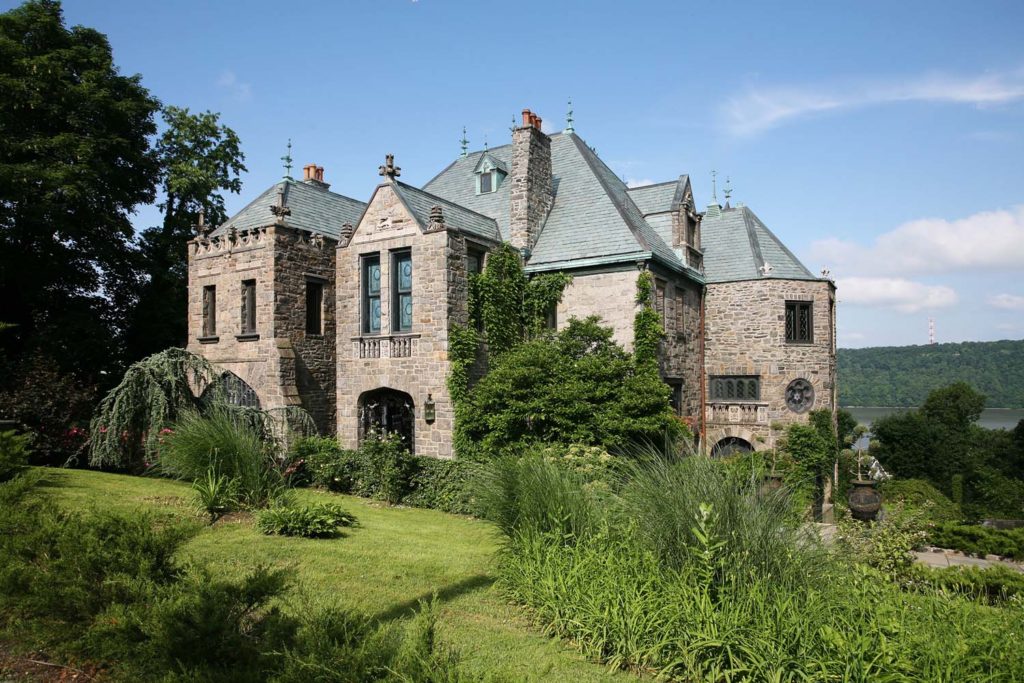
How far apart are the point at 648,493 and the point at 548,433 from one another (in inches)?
357

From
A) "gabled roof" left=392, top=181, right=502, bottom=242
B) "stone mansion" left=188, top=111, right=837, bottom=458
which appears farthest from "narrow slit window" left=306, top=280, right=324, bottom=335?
"gabled roof" left=392, top=181, right=502, bottom=242

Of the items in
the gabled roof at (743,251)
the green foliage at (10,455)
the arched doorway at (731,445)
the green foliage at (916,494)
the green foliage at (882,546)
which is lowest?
the green foliage at (916,494)

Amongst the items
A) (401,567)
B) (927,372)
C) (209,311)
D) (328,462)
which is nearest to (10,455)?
(328,462)

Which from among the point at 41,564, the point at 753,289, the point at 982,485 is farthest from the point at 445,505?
the point at 982,485

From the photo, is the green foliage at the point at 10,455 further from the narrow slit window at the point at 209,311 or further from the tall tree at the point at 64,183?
the tall tree at the point at 64,183

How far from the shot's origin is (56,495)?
1157cm

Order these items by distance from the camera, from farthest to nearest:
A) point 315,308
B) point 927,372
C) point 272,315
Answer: point 927,372 → point 315,308 → point 272,315

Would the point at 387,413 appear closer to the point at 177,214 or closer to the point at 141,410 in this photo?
the point at 141,410

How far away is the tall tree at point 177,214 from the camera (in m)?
25.5

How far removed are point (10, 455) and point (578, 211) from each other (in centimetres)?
1631

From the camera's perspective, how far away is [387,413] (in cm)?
1895

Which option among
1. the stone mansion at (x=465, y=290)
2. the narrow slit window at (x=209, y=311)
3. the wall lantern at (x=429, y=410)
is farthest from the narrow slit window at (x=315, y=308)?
the wall lantern at (x=429, y=410)

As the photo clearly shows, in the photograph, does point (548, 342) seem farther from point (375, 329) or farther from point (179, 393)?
point (179, 393)

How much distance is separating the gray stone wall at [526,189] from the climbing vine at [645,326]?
4295mm
